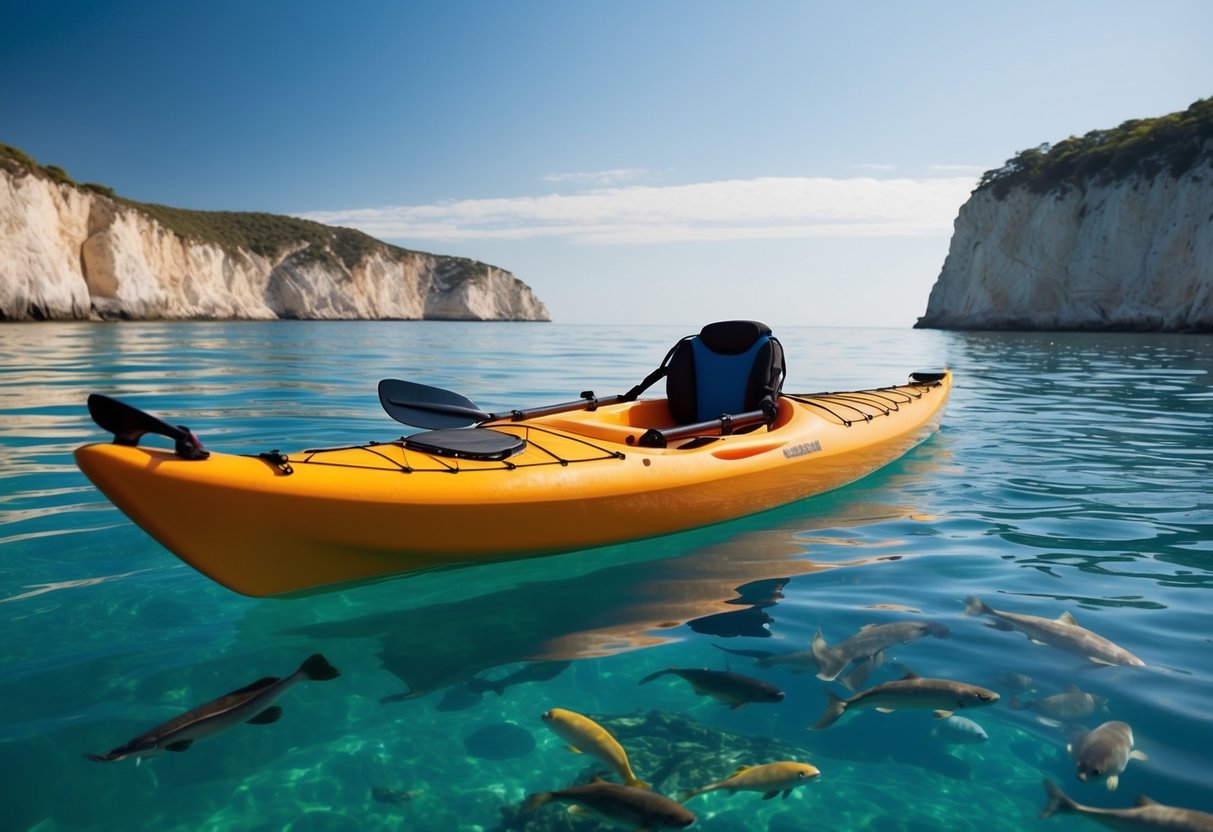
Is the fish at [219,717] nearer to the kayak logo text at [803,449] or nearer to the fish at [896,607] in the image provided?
the fish at [896,607]

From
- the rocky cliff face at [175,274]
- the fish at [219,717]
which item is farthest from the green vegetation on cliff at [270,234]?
the fish at [219,717]

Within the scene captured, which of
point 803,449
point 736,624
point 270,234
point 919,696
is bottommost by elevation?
point 736,624

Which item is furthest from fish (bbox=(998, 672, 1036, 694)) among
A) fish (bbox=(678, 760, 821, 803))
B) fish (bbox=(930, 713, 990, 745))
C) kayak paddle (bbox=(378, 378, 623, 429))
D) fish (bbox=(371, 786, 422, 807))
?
kayak paddle (bbox=(378, 378, 623, 429))

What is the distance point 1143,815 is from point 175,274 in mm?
52593

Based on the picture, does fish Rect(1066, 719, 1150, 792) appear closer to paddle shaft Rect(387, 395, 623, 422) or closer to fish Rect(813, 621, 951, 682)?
fish Rect(813, 621, 951, 682)

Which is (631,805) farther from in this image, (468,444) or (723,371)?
(723,371)

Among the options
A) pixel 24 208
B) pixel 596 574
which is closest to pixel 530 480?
pixel 596 574

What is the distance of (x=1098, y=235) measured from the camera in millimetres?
36500

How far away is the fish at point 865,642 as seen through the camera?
10.6 ft

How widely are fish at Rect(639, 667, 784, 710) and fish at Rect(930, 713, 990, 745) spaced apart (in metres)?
0.57

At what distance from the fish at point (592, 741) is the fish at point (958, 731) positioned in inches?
45.1

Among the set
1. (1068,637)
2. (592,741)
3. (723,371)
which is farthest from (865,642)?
(723,371)

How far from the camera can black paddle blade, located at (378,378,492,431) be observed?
5.55 metres

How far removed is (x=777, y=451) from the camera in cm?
562
